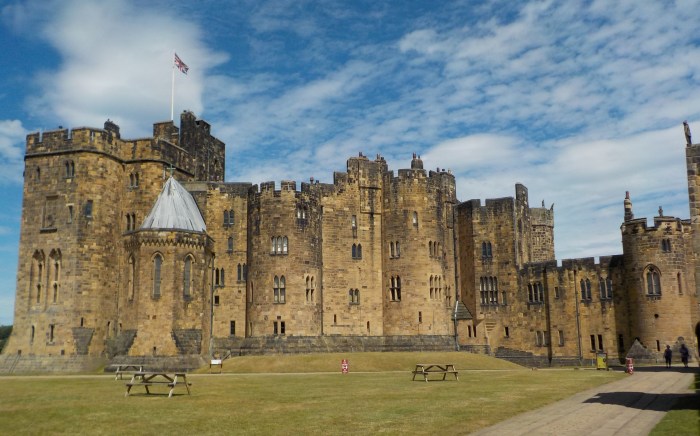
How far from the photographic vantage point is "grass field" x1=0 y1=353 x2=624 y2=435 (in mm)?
17547

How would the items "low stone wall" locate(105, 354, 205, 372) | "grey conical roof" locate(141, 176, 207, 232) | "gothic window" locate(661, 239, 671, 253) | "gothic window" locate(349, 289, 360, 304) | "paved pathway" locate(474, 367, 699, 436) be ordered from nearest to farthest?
"paved pathway" locate(474, 367, 699, 436) < "low stone wall" locate(105, 354, 205, 372) < "gothic window" locate(661, 239, 671, 253) < "grey conical roof" locate(141, 176, 207, 232) < "gothic window" locate(349, 289, 360, 304)

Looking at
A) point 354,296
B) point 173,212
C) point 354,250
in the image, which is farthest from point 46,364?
point 354,250

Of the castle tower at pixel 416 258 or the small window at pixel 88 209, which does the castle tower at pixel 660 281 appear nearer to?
the castle tower at pixel 416 258

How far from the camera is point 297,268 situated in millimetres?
56875

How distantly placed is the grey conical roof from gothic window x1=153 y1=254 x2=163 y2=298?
8.11 feet

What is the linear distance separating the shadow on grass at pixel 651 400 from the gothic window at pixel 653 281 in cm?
2790

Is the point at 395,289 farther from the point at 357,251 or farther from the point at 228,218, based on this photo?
the point at 228,218

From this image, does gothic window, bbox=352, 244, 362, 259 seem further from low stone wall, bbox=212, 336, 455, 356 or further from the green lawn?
the green lawn

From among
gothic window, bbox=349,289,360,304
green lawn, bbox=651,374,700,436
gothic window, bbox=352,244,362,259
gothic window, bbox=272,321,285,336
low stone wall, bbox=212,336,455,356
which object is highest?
gothic window, bbox=352,244,362,259

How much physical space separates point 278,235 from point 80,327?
57.8 feet

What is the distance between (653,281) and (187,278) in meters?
37.6

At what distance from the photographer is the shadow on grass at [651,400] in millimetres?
20562

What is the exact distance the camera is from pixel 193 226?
180 feet

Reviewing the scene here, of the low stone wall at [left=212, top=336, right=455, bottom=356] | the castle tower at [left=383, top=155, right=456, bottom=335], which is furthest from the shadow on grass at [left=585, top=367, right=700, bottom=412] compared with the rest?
the castle tower at [left=383, top=155, right=456, bottom=335]
